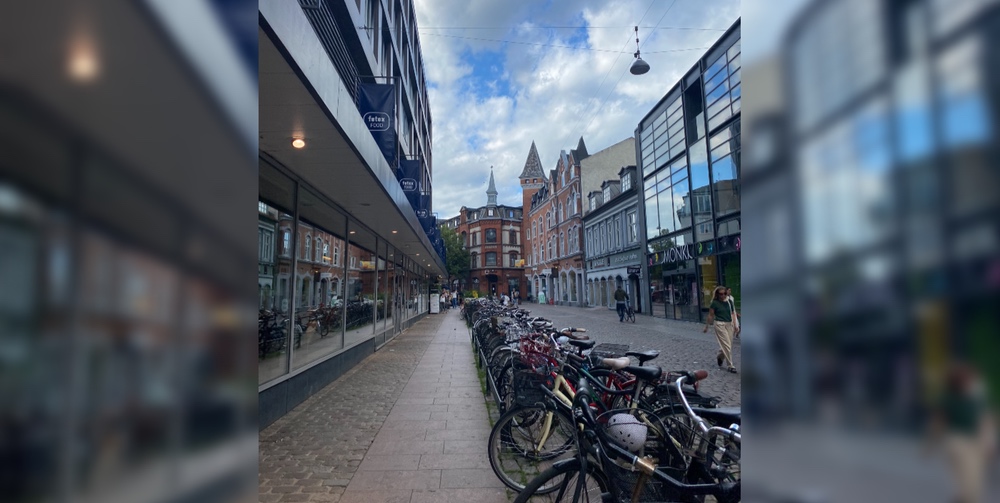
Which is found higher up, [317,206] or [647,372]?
[317,206]

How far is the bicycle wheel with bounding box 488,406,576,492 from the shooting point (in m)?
4.04

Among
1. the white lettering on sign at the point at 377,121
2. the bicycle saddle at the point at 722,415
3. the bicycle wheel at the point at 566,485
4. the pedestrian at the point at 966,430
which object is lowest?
the bicycle wheel at the point at 566,485

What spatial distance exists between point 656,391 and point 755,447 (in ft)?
11.7

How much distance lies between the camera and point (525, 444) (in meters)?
4.32

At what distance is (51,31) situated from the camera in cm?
57

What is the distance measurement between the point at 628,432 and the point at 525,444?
1.45 m

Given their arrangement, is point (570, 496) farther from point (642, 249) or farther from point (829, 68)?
point (642, 249)

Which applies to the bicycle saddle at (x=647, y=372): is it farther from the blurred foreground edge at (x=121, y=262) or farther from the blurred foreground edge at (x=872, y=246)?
the blurred foreground edge at (x=121, y=262)

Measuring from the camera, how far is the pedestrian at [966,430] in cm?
52

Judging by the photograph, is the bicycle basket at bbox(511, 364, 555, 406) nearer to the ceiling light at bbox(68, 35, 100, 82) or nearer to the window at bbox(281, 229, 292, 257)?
the ceiling light at bbox(68, 35, 100, 82)

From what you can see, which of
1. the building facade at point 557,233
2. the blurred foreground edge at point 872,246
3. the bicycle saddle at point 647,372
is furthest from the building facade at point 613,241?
the blurred foreground edge at point 872,246

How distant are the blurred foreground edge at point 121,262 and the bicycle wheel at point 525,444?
353cm

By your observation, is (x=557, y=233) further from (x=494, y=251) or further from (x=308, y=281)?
(x=308, y=281)

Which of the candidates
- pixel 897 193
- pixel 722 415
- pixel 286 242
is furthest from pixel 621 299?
pixel 897 193
